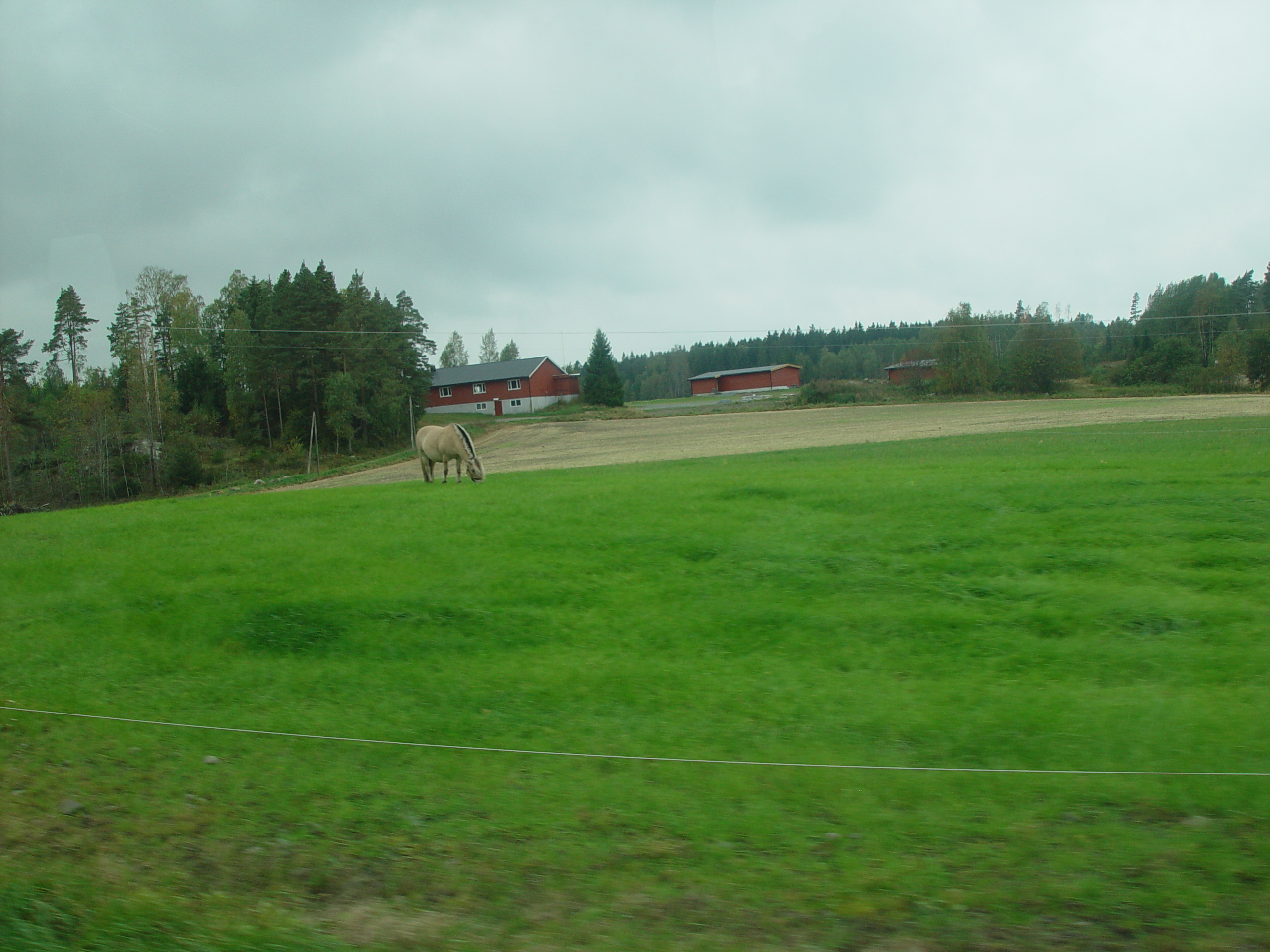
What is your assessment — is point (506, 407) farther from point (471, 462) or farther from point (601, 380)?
point (471, 462)

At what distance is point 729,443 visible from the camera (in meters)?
47.8

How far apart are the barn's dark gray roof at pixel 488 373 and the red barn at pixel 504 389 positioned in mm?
98

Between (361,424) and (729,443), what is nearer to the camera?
(729,443)

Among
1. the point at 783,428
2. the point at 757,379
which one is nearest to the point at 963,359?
the point at 783,428

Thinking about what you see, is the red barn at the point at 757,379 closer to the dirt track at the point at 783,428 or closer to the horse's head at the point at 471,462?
the dirt track at the point at 783,428

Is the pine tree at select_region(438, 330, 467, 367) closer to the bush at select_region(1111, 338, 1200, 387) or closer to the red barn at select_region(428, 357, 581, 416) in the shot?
the red barn at select_region(428, 357, 581, 416)

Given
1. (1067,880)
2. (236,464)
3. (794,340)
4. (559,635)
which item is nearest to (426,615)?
(559,635)

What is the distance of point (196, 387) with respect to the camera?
272 ft

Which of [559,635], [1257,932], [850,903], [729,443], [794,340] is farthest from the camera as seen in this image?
[794,340]

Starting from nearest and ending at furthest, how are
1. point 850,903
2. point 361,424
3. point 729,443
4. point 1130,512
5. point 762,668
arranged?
point 850,903 < point 762,668 < point 1130,512 < point 729,443 < point 361,424

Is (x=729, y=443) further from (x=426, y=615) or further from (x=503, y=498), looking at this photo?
(x=426, y=615)

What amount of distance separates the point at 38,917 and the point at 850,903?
4.39 metres

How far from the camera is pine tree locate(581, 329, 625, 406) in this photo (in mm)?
96875

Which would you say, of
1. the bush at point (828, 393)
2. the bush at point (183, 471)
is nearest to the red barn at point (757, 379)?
the bush at point (828, 393)
